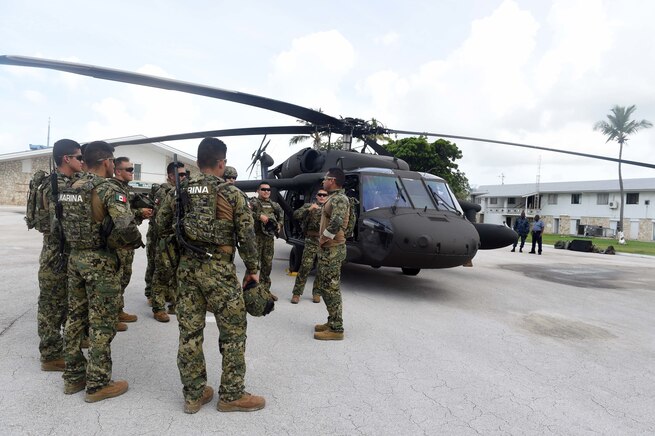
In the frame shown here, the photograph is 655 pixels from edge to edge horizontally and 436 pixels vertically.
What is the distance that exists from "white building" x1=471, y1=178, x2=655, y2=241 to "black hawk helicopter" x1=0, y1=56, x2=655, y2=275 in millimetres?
35916

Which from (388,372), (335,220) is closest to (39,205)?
(335,220)

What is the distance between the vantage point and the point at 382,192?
247 inches

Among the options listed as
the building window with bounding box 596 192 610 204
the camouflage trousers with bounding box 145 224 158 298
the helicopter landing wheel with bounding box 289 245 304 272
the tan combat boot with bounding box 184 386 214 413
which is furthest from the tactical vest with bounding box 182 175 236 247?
the building window with bounding box 596 192 610 204

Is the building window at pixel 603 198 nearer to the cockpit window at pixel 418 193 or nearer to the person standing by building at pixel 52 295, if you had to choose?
the cockpit window at pixel 418 193

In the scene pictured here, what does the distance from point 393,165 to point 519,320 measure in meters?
3.54

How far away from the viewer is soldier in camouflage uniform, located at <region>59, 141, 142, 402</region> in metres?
2.72

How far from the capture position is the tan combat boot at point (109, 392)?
266cm

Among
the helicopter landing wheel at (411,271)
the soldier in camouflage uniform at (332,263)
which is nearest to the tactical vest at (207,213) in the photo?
the soldier in camouflage uniform at (332,263)

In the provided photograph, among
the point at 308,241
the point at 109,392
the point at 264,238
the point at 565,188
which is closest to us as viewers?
the point at 109,392

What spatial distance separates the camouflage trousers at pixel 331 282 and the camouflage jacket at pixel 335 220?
0.25 feet

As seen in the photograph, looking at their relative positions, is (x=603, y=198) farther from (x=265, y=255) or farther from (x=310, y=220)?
(x=265, y=255)

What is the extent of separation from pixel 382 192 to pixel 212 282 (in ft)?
13.2

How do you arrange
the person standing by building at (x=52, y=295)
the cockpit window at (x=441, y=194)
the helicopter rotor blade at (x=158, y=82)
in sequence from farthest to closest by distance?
1. the cockpit window at (x=441, y=194)
2. the helicopter rotor blade at (x=158, y=82)
3. the person standing by building at (x=52, y=295)

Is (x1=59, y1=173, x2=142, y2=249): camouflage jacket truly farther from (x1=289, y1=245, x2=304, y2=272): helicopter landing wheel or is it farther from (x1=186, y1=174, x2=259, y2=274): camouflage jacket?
(x1=289, y1=245, x2=304, y2=272): helicopter landing wheel
